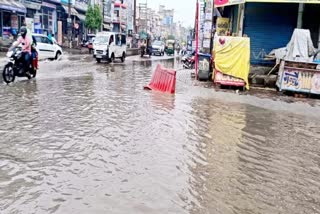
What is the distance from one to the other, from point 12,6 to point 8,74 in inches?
916

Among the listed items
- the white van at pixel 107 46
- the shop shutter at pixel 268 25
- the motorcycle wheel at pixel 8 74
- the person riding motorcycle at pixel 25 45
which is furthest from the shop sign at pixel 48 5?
the motorcycle wheel at pixel 8 74

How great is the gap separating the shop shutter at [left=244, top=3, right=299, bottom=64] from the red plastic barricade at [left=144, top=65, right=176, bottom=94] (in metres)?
5.66

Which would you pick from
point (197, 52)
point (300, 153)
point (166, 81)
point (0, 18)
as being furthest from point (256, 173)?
point (0, 18)

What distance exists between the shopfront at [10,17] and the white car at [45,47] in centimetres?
914

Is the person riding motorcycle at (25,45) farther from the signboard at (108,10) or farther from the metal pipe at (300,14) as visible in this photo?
the signboard at (108,10)

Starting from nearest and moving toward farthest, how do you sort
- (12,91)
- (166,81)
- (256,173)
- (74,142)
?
(256,173), (74,142), (12,91), (166,81)

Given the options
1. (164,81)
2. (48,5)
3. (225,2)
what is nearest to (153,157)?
(164,81)

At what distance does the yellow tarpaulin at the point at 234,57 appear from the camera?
14.3m

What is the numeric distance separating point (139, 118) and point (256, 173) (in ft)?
11.6

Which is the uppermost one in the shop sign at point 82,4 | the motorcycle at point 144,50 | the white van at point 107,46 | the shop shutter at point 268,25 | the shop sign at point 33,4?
the shop sign at point 82,4

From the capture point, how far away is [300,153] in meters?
6.51

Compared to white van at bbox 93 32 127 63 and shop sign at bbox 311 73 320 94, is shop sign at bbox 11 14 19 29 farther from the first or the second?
shop sign at bbox 311 73 320 94

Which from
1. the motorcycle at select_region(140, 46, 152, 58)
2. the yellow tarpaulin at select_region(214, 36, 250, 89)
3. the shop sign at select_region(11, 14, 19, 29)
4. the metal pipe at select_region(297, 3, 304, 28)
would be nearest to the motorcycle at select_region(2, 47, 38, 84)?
the yellow tarpaulin at select_region(214, 36, 250, 89)

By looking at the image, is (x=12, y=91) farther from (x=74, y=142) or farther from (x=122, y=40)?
(x=122, y=40)
